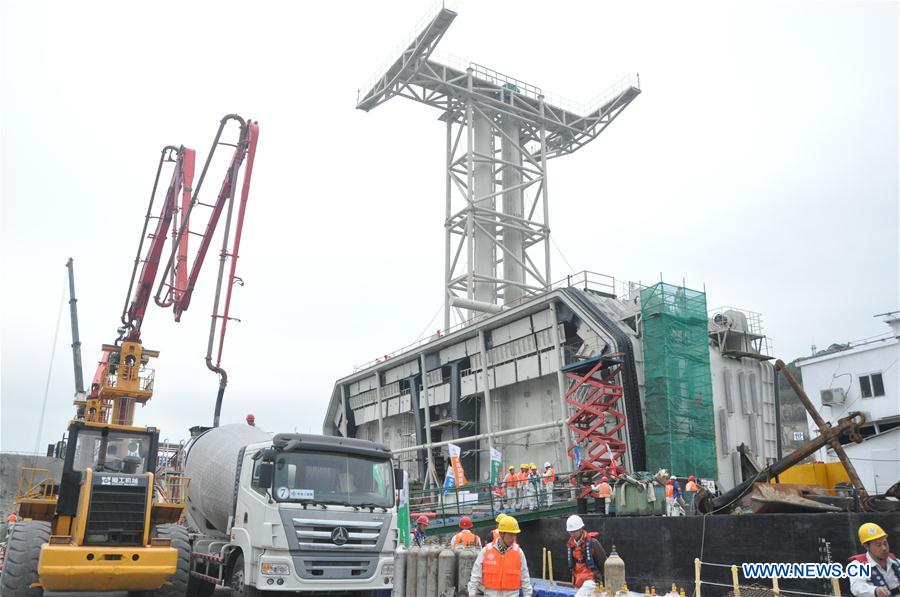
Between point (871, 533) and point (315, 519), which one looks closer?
point (871, 533)

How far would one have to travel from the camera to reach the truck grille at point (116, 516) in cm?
1228

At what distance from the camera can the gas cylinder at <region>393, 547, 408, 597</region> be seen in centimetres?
1354

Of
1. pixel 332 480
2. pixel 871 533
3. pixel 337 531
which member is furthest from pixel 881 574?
pixel 332 480

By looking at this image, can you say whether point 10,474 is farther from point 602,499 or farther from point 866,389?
point 866,389

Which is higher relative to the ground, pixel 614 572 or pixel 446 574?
pixel 614 572

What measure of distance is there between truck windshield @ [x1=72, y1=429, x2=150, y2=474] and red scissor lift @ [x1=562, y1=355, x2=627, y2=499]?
55.2 ft

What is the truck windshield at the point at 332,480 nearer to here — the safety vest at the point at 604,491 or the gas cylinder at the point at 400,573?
the gas cylinder at the point at 400,573

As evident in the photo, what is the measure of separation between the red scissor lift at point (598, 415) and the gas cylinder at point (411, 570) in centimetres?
1366

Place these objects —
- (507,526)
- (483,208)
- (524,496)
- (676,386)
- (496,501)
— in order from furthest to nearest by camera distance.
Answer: (483,208)
(676,386)
(496,501)
(524,496)
(507,526)

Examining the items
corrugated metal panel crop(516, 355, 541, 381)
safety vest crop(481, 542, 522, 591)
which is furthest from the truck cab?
corrugated metal panel crop(516, 355, 541, 381)

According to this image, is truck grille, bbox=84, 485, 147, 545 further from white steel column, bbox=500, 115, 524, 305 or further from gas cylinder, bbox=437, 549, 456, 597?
white steel column, bbox=500, 115, 524, 305

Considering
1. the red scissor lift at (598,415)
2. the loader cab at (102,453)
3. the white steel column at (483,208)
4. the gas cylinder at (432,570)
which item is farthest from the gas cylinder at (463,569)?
the white steel column at (483,208)

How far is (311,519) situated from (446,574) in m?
2.80

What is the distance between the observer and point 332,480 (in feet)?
41.4
